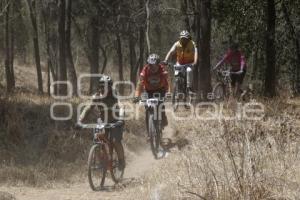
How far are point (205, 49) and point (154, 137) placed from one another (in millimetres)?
4482

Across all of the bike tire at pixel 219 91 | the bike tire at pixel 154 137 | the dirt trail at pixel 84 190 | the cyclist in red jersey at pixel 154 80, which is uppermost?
the cyclist in red jersey at pixel 154 80

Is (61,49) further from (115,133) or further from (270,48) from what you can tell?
(115,133)

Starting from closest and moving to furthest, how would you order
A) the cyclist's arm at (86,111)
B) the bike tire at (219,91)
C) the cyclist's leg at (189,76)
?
the cyclist's arm at (86,111)
the cyclist's leg at (189,76)
the bike tire at (219,91)

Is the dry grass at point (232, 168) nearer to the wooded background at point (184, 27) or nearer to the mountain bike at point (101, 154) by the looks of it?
the mountain bike at point (101, 154)

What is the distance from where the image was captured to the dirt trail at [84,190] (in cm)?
1052

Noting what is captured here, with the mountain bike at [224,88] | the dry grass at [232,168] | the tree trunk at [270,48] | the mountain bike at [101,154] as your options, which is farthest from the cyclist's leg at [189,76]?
the tree trunk at [270,48]

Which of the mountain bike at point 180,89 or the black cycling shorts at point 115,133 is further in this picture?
the mountain bike at point 180,89

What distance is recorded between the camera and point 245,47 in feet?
86.4

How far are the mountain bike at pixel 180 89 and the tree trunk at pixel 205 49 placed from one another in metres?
1.01

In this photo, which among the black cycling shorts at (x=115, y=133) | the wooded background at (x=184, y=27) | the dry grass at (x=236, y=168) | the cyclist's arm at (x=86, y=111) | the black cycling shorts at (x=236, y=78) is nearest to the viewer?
the dry grass at (x=236, y=168)

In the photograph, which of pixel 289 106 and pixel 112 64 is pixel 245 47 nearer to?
pixel 289 106

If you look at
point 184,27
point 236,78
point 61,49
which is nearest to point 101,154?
point 236,78

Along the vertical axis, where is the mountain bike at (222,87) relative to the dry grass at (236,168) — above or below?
above

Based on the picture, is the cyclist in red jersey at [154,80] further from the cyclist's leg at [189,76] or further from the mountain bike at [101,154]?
the cyclist's leg at [189,76]
